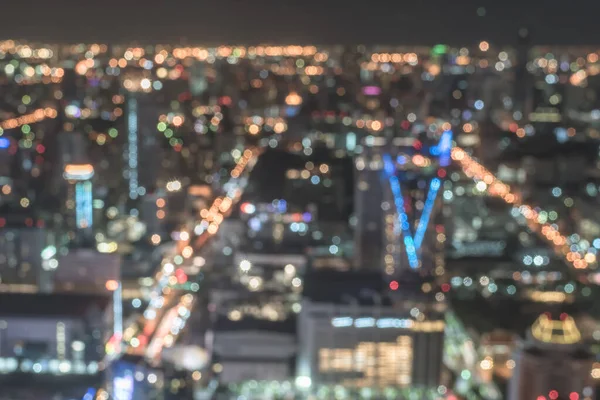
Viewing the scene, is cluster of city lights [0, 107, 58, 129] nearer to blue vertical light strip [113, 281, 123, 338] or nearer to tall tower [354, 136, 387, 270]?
blue vertical light strip [113, 281, 123, 338]

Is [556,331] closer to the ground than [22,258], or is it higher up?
closer to the ground

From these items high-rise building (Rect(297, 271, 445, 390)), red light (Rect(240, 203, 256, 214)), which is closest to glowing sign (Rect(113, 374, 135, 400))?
high-rise building (Rect(297, 271, 445, 390))

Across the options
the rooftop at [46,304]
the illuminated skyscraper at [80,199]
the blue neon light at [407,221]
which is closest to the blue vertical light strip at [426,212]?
the blue neon light at [407,221]

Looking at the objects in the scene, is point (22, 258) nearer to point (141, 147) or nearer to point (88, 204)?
point (88, 204)

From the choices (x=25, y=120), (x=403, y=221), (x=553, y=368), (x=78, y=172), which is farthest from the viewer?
(x=25, y=120)

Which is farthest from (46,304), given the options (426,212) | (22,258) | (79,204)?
(426,212)

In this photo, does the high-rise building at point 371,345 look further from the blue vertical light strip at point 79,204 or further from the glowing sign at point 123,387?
the blue vertical light strip at point 79,204
